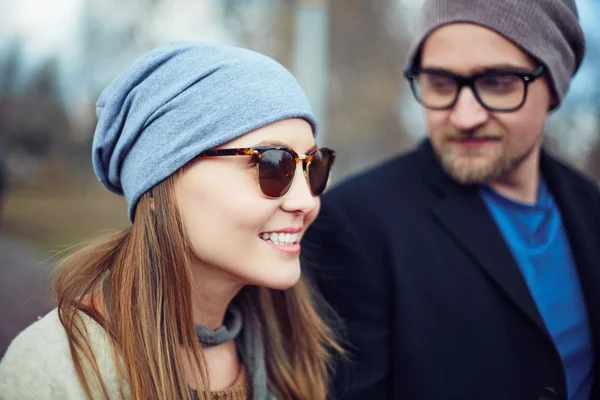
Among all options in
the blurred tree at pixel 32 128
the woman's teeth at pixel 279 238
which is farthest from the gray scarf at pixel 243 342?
the blurred tree at pixel 32 128

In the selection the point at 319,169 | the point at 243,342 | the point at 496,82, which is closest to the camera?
the point at 319,169

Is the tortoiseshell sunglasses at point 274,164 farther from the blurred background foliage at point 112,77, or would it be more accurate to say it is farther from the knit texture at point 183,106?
the blurred background foliage at point 112,77

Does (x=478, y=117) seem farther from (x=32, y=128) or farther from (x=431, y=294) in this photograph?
(x=32, y=128)

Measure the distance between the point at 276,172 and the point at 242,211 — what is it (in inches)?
6.5

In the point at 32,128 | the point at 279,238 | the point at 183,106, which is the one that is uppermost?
the point at 183,106

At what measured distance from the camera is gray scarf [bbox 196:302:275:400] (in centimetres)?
188

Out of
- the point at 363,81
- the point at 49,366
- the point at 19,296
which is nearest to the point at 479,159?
the point at 49,366

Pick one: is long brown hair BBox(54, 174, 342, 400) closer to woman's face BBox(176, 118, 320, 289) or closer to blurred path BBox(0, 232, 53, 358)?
woman's face BBox(176, 118, 320, 289)

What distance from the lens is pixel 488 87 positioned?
235cm

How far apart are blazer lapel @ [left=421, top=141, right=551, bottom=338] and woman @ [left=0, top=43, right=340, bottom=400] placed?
2.77ft

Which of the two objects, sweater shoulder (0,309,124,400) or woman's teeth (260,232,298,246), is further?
woman's teeth (260,232,298,246)

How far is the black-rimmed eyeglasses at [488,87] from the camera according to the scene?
2.33 meters

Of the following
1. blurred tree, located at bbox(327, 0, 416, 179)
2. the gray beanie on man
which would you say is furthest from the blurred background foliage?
the gray beanie on man

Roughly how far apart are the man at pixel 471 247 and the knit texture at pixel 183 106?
84 cm
